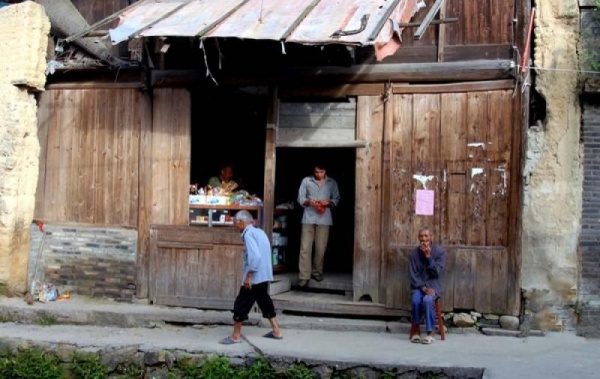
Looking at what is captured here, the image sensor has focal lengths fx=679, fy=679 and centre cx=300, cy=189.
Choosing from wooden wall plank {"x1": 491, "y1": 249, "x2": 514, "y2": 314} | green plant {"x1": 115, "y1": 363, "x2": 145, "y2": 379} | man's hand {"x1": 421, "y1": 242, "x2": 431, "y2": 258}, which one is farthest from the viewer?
wooden wall plank {"x1": 491, "y1": 249, "x2": 514, "y2": 314}

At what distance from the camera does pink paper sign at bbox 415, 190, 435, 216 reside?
8544 millimetres

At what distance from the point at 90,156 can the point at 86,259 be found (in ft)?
4.93

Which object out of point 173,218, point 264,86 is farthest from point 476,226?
point 173,218

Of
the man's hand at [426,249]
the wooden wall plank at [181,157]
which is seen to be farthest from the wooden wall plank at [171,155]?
the man's hand at [426,249]

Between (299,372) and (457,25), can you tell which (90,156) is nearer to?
(299,372)

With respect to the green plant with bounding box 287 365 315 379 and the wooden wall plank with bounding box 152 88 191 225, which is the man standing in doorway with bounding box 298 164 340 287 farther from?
the green plant with bounding box 287 365 315 379

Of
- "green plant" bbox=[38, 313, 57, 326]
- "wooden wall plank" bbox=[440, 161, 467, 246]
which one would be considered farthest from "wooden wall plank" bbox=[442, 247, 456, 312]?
"green plant" bbox=[38, 313, 57, 326]

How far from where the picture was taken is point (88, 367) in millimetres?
7750

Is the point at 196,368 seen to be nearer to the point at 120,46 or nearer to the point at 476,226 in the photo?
the point at 476,226

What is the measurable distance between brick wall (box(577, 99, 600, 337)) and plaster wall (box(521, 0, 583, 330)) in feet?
0.28

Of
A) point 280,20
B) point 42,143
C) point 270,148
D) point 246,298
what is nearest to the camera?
point 246,298

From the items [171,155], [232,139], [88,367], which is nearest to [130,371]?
[88,367]

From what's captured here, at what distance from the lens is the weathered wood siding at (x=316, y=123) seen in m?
8.95

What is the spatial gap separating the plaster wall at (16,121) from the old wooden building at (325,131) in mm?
349
